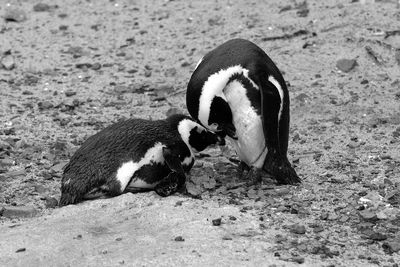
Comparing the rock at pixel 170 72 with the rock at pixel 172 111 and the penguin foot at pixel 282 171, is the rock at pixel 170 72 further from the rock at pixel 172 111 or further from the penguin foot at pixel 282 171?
the penguin foot at pixel 282 171

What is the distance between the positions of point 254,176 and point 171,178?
1.86 feet

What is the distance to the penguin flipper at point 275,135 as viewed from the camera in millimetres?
4785

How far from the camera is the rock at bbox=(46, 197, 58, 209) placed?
15.1ft

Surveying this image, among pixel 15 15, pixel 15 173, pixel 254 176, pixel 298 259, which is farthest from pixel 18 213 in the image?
pixel 15 15

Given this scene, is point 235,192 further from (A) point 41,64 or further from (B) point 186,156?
(A) point 41,64

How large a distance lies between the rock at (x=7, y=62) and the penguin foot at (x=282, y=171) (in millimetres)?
3032

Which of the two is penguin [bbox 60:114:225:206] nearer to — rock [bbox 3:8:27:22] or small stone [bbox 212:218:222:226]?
small stone [bbox 212:218:222:226]

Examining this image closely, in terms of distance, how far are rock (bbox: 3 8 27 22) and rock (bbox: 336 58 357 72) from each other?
10.3 feet

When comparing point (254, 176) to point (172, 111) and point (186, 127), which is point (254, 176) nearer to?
point (186, 127)

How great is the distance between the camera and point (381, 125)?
5793 millimetres

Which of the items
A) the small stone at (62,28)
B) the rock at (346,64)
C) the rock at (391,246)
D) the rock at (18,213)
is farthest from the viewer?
the small stone at (62,28)

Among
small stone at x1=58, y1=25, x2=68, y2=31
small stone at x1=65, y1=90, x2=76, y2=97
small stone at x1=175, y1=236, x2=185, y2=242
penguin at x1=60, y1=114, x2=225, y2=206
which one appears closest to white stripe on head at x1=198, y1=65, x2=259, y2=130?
penguin at x1=60, y1=114, x2=225, y2=206

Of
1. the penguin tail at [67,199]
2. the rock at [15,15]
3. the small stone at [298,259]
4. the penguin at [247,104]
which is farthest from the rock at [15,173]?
the rock at [15,15]

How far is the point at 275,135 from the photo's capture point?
488 centimetres
